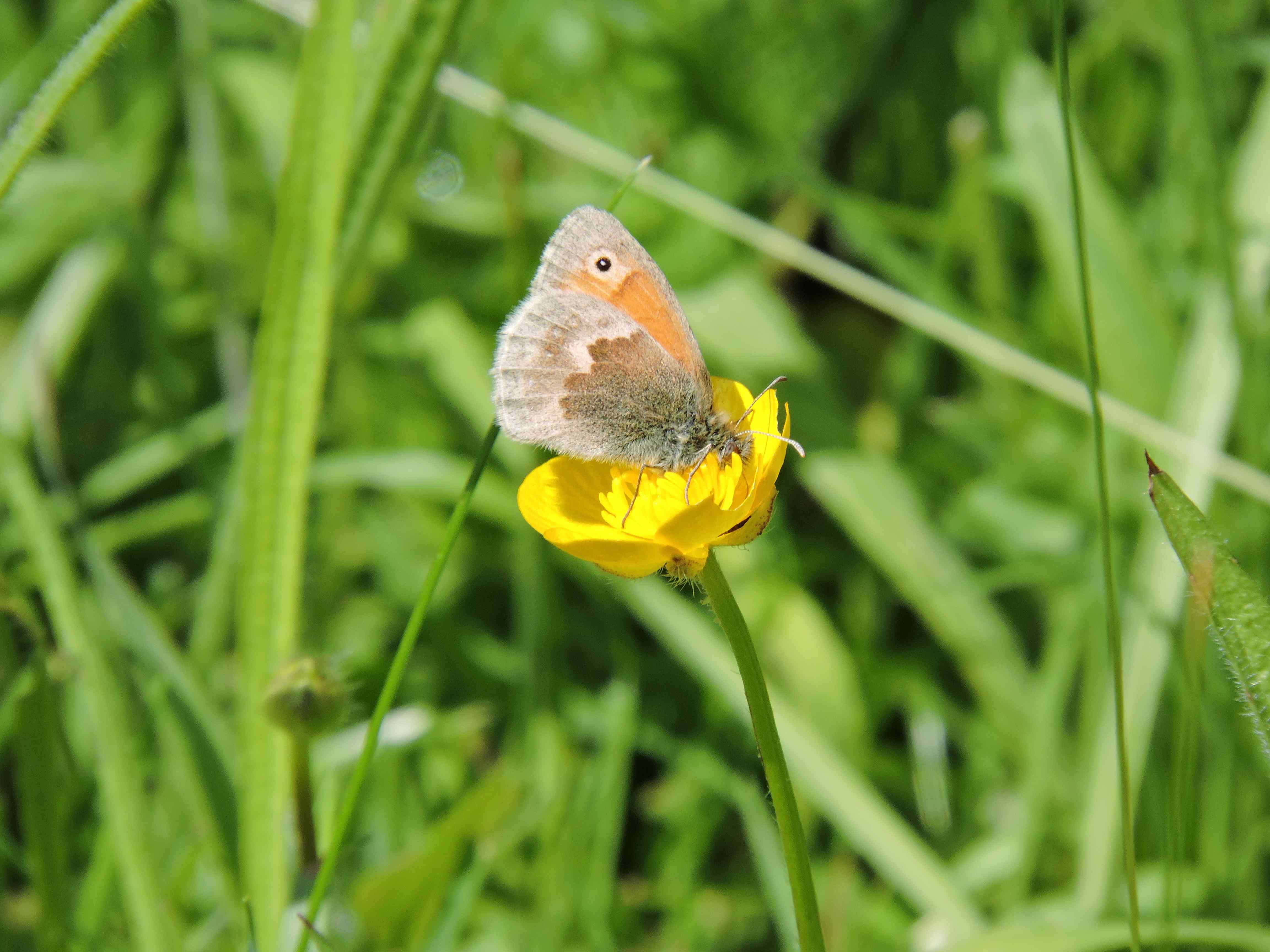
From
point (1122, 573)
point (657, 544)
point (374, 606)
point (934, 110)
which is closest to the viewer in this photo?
point (657, 544)

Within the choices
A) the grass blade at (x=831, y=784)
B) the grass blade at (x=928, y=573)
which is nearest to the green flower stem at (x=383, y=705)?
the grass blade at (x=831, y=784)

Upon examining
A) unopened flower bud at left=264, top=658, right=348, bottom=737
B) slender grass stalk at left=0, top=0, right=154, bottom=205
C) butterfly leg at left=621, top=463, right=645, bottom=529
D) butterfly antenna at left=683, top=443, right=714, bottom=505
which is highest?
slender grass stalk at left=0, top=0, right=154, bottom=205

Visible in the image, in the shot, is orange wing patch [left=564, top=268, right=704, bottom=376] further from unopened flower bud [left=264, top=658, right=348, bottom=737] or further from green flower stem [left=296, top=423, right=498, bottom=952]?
unopened flower bud [left=264, top=658, right=348, bottom=737]

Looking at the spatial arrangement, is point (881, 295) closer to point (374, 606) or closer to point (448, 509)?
point (448, 509)

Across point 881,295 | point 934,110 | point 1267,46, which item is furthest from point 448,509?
point 1267,46

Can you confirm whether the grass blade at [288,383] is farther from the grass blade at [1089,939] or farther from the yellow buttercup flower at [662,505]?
the grass blade at [1089,939]

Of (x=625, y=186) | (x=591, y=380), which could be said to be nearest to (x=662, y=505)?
(x=591, y=380)

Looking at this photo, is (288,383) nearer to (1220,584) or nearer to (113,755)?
(113,755)

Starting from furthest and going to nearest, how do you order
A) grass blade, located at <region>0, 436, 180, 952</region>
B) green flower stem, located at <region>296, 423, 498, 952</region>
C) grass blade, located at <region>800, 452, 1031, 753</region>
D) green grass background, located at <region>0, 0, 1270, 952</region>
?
grass blade, located at <region>800, 452, 1031, 753</region>
green grass background, located at <region>0, 0, 1270, 952</region>
grass blade, located at <region>0, 436, 180, 952</region>
green flower stem, located at <region>296, 423, 498, 952</region>

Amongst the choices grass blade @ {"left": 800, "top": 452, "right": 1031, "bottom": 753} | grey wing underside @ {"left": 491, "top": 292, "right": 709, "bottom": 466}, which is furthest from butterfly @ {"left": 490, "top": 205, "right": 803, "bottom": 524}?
grass blade @ {"left": 800, "top": 452, "right": 1031, "bottom": 753}
